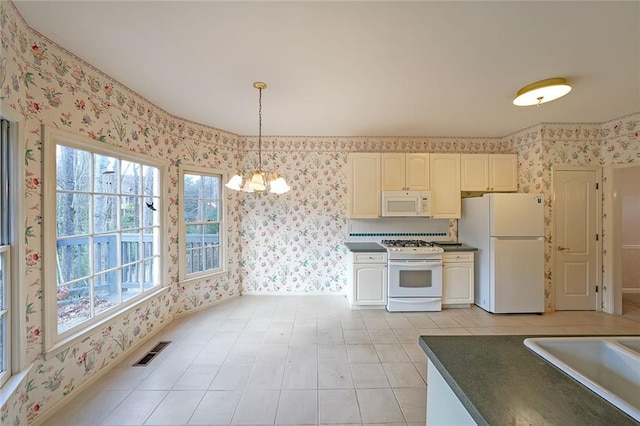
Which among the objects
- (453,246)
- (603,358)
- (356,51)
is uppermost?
(356,51)

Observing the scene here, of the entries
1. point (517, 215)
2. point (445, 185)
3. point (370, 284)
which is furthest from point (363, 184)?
point (517, 215)

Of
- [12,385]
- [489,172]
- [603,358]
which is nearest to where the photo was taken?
[603,358]

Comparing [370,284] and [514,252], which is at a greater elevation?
[514,252]

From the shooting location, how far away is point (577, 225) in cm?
349

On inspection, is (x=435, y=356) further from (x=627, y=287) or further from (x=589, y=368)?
(x=627, y=287)

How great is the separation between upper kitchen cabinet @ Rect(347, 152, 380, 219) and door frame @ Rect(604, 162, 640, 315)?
9.93 ft

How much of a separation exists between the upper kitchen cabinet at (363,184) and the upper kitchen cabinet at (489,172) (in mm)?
1328

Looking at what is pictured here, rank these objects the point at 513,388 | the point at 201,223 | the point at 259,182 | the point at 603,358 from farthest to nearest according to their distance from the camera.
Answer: the point at 201,223 → the point at 259,182 → the point at 603,358 → the point at 513,388

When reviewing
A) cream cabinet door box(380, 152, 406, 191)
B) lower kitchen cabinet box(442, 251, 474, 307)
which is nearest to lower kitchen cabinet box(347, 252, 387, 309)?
lower kitchen cabinet box(442, 251, 474, 307)

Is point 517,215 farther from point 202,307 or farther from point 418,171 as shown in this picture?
point 202,307

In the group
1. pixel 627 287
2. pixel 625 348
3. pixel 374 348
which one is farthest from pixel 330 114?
pixel 627 287

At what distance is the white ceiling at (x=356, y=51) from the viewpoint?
1.54 meters

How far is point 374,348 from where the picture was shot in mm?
2619

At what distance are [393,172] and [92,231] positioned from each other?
3575mm
